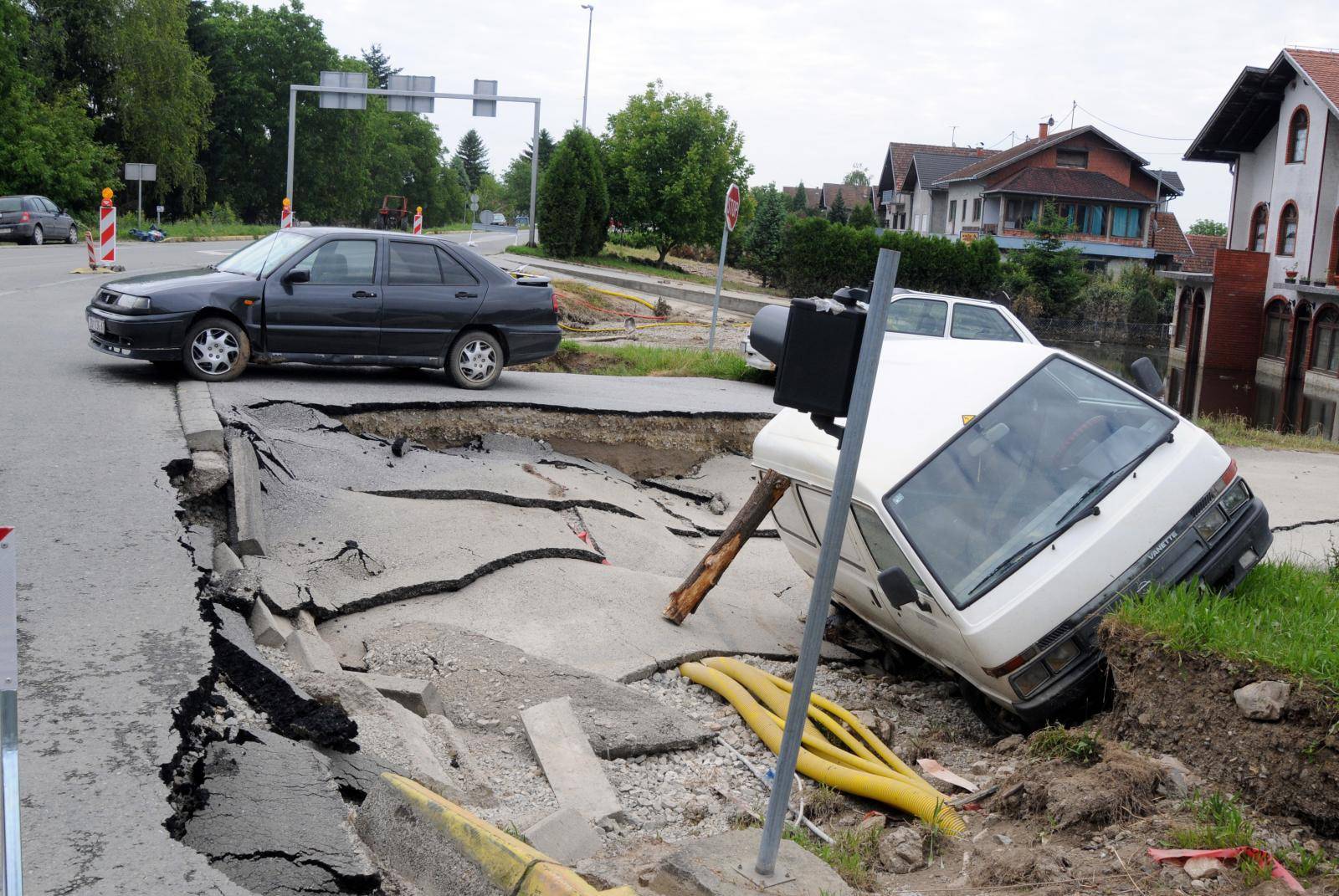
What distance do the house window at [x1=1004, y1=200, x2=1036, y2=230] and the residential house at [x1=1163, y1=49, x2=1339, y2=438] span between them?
14.3 meters

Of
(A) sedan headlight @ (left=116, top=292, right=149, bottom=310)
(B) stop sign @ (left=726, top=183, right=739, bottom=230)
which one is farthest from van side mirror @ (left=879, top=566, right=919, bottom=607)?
(B) stop sign @ (left=726, top=183, right=739, bottom=230)

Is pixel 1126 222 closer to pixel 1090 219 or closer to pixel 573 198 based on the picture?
pixel 1090 219

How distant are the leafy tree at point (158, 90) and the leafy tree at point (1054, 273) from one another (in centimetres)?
4166

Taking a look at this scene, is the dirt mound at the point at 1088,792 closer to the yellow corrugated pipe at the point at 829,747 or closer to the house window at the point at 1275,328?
the yellow corrugated pipe at the point at 829,747

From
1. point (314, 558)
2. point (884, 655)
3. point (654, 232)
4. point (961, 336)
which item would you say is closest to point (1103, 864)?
point (884, 655)

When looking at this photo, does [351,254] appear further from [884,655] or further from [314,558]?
[884,655]

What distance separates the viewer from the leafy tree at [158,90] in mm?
56562

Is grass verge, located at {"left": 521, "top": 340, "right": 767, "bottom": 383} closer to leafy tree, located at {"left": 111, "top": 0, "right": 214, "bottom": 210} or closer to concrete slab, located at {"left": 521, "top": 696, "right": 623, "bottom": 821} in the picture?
concrete slab, located at {"left": 521, "top": 696, "right": 623, "bottom": 821}

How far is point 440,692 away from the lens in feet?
20.9

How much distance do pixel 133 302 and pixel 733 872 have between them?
31.0 ft

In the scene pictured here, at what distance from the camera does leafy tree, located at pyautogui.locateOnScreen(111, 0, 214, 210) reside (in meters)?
56.6

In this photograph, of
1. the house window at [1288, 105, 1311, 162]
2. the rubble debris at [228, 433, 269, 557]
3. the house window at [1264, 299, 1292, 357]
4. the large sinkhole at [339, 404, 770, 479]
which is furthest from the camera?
the house window at [1264, 299, 1292, 357]

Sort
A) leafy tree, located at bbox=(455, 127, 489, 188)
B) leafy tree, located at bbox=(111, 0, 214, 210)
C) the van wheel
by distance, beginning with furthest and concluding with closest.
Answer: leafy tree, located at bbox=(455, 127, 489, 188) → leafy tree, located at bbox=(111, 0, 214, 210) → the van wheel

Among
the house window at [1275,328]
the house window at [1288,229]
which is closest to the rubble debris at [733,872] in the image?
the house window at [1275,328]
